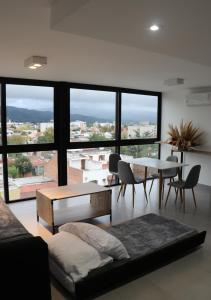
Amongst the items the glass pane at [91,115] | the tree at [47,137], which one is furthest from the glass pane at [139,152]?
the tree at [47,137]

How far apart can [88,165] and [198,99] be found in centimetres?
295

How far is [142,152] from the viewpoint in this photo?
7.04m

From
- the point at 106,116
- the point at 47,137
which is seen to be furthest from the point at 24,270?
the point at 106,116

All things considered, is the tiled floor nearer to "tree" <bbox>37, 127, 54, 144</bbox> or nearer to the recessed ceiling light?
"tree" <bbox>37, 127, 54, 144</bbox>

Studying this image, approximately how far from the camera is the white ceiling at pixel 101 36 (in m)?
1.71

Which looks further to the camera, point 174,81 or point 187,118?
point 187,118

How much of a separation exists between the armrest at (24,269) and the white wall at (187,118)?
5.16m

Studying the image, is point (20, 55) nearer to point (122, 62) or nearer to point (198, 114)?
point (122, 62)

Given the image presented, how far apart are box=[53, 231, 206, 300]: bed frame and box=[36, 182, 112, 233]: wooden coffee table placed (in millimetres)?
1343

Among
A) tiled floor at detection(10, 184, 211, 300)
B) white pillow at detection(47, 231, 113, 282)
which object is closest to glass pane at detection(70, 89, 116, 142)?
tiled floor at detection(10, 184, 211, 300)

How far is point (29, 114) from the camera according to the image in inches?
208

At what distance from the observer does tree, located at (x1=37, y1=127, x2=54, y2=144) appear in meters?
5.41

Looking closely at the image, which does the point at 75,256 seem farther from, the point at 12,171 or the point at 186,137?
the point at 186,137

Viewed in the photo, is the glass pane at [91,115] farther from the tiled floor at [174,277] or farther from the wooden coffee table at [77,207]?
the tiled floor at [174,277]
